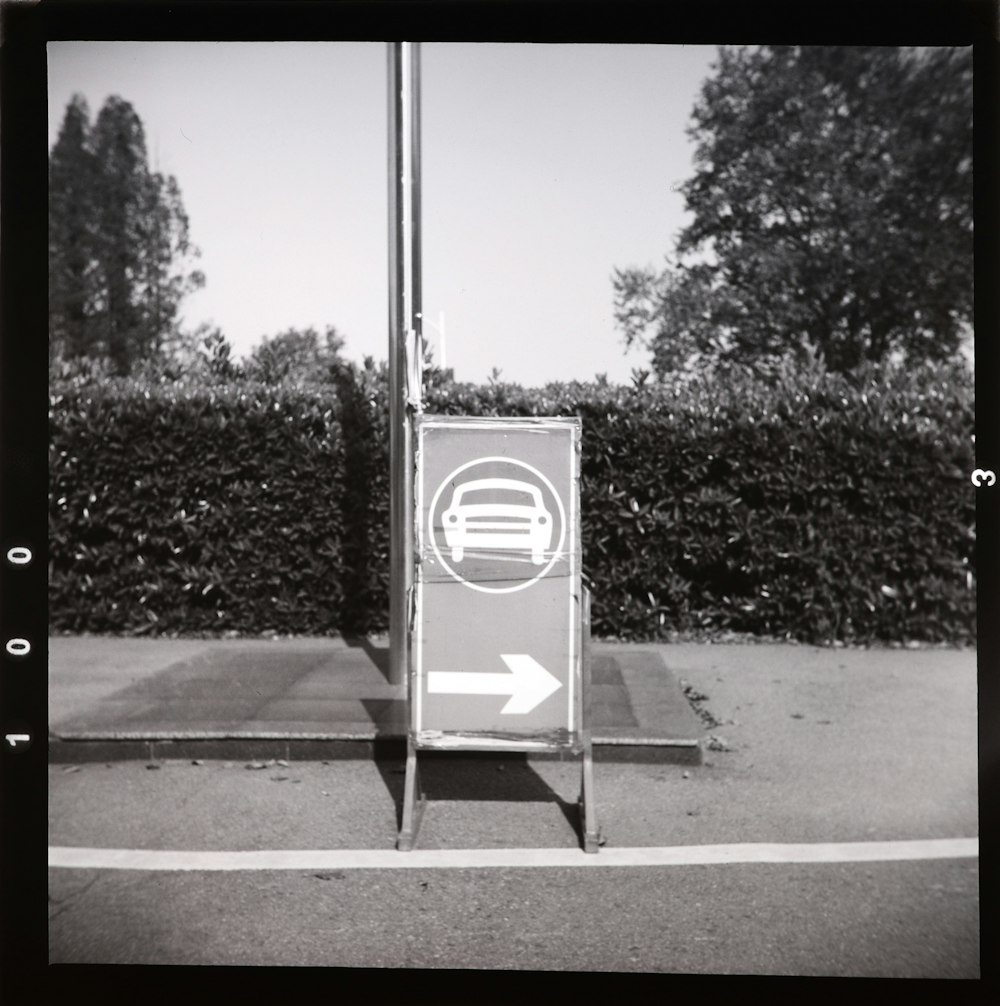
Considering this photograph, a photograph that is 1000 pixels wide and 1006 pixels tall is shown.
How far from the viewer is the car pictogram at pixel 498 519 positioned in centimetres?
498

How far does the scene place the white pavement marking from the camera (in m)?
4.46

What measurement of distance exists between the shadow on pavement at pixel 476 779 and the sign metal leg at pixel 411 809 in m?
0.12

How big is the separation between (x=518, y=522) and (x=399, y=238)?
2573mm

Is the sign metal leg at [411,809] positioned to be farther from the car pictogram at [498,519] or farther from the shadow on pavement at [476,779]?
the car pictogram at [498,519]

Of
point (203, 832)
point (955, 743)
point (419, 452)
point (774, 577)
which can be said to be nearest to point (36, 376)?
point (419, 452)

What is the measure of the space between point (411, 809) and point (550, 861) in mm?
675

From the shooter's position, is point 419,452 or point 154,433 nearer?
point 419,452

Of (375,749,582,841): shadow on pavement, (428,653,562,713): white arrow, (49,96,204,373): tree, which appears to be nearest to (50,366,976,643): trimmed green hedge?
(375,749,582,841): shadow on pavement

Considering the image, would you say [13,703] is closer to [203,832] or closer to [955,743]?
[203,832]

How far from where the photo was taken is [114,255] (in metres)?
28.6

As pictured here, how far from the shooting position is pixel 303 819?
4984 millimetres

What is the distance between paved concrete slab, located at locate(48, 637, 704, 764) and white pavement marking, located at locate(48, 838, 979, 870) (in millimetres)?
1159

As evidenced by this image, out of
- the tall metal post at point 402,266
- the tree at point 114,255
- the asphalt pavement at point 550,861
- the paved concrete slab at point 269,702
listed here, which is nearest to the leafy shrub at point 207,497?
the paved concrete slab at point 269,702

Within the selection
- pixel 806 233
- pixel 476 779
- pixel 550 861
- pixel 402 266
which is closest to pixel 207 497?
pixel 402 266
